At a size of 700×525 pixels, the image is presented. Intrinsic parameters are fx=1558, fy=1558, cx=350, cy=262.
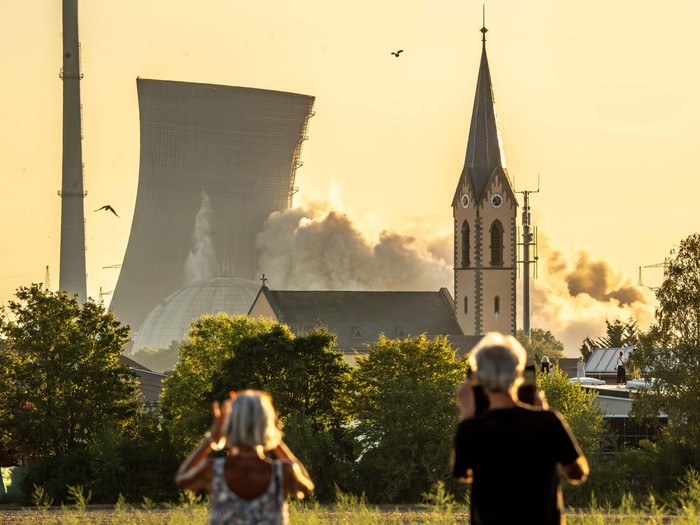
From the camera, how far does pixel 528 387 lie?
867 centimetres

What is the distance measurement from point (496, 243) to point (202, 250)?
4889cm

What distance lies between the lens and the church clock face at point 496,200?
14712 centimetres

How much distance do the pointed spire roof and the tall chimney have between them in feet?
121

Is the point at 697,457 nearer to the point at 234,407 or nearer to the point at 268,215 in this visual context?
the point at 234,407

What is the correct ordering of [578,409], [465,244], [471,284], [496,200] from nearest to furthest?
[578,409] → [496,200] → [471,284] → [465,244]

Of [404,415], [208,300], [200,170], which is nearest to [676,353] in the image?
[404,415]

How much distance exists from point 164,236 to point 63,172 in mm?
39415

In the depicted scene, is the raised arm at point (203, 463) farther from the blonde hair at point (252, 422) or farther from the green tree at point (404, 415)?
the green tree at point (404, 415)

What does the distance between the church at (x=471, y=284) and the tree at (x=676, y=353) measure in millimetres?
77717

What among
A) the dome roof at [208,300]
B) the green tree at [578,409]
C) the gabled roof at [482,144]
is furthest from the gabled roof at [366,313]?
the green tree at [578,409]

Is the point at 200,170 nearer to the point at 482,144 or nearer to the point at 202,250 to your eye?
the point at 202,250

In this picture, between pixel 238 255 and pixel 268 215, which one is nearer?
pixel 268 215

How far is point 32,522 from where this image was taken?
24766 millimetres

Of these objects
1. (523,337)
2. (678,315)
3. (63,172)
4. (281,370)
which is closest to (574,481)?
(281,370)
